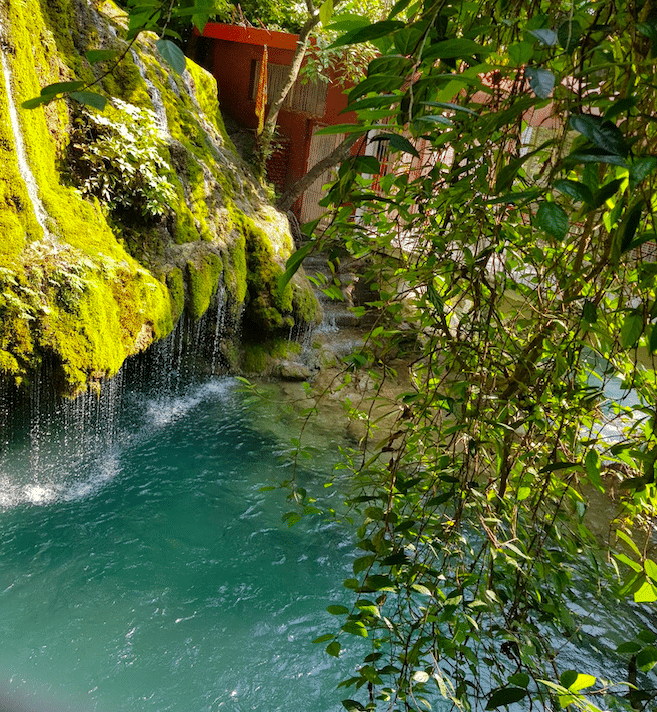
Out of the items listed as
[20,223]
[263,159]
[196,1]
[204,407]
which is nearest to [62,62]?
[20,223]

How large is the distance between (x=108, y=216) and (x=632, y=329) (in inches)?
256

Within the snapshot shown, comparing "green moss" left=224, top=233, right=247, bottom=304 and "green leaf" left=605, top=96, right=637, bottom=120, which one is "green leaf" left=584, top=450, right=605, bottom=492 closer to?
"green leaf" left=605, top=96, right=637, bottom=120

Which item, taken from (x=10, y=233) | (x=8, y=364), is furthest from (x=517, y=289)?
(x=10, y=233)

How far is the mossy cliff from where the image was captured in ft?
16.0

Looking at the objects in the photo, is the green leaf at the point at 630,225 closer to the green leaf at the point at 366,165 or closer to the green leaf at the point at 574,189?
the green leaf at the point at 574,189

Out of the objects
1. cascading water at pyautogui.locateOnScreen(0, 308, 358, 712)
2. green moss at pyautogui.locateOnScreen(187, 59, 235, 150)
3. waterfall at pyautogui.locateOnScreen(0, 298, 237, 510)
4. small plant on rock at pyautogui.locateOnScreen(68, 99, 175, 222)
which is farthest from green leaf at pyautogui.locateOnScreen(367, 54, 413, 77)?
green moss at pyautogui.locateOnScreen(187, 59, 235, 150)

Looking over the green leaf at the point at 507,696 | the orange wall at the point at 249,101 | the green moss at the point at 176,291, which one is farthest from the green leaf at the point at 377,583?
the orange wall at the point at 249,101

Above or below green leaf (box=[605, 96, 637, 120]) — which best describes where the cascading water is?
below

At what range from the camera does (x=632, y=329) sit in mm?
883

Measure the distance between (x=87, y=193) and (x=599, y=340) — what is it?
6.25 meters

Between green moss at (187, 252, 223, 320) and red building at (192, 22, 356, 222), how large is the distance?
255 inches

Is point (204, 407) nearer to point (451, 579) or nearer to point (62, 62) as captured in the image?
point (62, 62)

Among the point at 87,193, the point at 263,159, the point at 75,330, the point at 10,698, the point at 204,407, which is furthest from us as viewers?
the point at 263,159

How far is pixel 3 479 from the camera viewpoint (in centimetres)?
512
